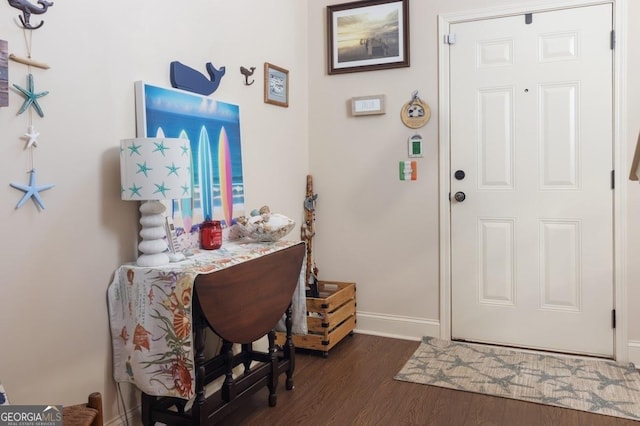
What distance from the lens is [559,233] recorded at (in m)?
3.07

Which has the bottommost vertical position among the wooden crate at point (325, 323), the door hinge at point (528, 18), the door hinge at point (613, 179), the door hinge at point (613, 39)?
the wooden crate at point (325, 323)

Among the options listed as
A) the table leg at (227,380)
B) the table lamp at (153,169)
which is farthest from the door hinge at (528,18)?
the table leg at (227,380)

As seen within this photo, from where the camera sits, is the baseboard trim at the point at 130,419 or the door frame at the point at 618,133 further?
the door frame at the point at 618,133

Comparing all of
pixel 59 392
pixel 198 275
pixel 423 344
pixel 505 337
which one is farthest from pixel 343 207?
pixel 59 392

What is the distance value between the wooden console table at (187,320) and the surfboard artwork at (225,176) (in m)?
0.38

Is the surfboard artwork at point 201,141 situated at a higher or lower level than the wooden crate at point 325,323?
higher

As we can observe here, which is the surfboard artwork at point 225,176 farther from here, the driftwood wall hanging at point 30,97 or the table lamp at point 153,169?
the driftwood wall hanging at point 30,97

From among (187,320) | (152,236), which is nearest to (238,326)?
(187,320)

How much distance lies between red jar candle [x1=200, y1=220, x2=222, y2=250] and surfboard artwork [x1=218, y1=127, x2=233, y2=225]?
0.77ft

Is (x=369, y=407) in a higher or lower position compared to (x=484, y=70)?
lower

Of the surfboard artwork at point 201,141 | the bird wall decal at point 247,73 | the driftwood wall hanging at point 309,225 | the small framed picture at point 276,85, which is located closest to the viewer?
the surfboard artwork at point 201,141

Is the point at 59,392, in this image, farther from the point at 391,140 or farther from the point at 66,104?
the point at 391,140

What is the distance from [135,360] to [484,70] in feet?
8.34

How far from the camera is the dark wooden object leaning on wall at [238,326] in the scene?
1.94m
